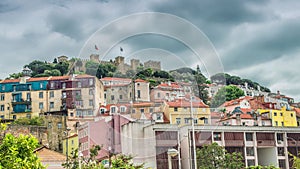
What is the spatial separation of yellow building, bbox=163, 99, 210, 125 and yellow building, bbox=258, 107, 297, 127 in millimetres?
43855

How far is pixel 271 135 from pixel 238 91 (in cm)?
2816

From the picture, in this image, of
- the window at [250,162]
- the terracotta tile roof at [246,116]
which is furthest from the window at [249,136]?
the terracotta tile roof at [246,116]

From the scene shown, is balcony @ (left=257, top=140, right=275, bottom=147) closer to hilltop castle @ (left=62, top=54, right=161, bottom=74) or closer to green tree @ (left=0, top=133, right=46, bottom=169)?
green tree @ (left=0, top=133, right=46, bottom=169)

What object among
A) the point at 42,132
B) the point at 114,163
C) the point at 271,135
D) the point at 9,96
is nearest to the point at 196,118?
the point at 114,163

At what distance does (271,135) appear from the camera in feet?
140

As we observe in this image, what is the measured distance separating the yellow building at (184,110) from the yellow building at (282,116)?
43.9 metres

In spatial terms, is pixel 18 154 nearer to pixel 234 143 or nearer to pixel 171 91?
pixel 171 91

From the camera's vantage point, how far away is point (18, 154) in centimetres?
1241

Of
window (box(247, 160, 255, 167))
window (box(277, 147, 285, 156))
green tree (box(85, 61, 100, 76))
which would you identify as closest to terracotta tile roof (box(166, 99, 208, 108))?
green tree (box(85, 61, 100, 76))

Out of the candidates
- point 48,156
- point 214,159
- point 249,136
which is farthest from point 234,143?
point 48,156

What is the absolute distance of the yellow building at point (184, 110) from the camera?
11539 millimetres

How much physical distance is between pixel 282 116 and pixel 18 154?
48.5 meters

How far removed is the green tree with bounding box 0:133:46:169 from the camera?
38.7 feet

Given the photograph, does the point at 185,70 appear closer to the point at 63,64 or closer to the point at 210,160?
the point at 210,160
